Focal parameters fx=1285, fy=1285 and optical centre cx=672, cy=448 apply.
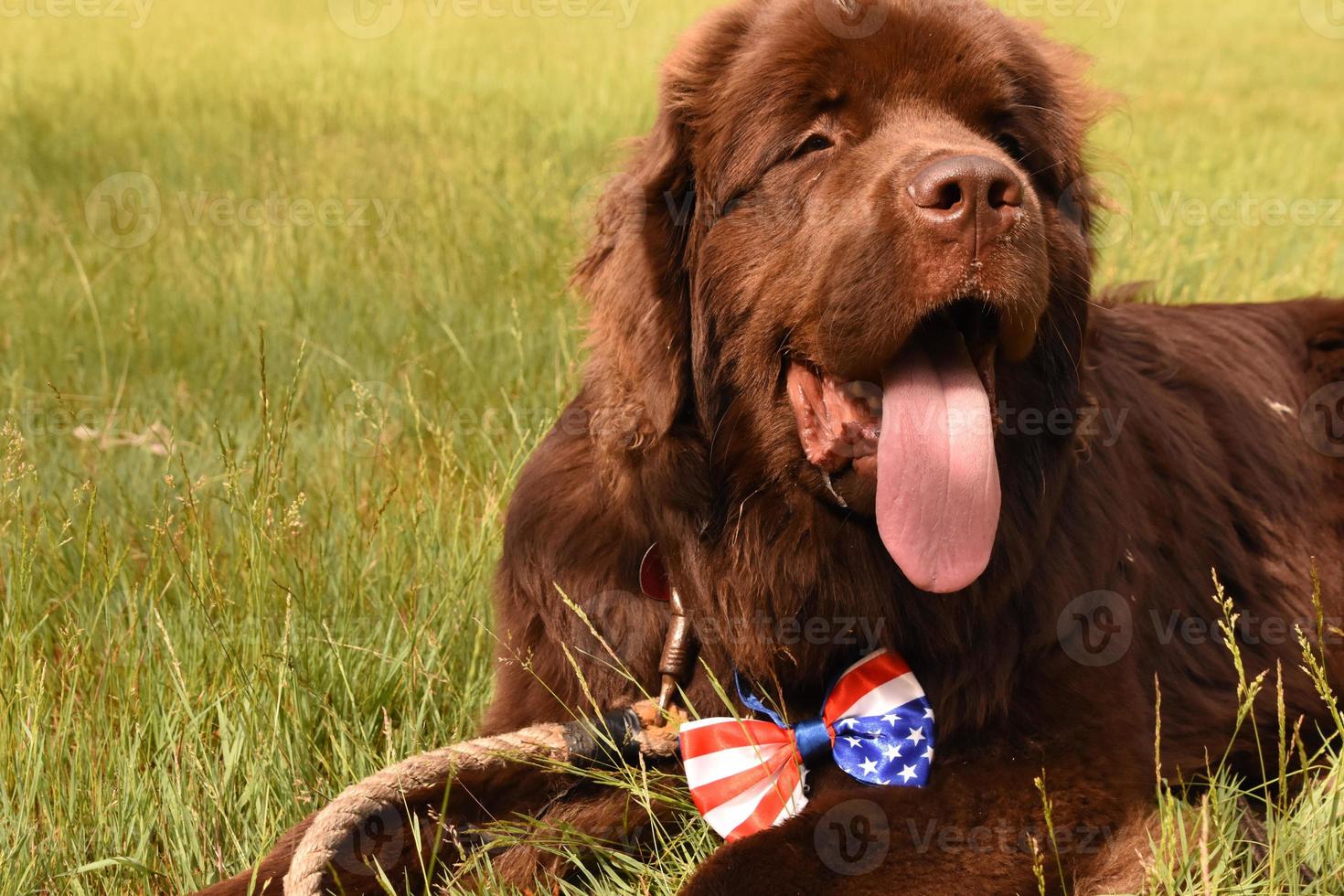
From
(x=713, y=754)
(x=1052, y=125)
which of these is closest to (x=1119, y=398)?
(x=1052, y=125)

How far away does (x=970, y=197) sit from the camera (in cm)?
238

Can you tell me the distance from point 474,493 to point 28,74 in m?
8.45

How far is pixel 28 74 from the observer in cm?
1034

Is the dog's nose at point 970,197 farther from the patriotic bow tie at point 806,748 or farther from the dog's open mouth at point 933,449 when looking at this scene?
the patriotic bow tie at point 806,748

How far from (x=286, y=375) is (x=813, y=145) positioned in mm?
3128

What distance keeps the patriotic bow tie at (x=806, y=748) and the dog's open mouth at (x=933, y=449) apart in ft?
0.80

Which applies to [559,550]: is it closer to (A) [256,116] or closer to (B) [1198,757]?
(B) [1198,757]

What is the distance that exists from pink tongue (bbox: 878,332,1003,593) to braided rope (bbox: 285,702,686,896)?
2.08 ft

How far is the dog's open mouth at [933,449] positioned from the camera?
2529 mm

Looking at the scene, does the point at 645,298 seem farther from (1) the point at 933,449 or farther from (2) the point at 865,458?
(1) the point at 933,449

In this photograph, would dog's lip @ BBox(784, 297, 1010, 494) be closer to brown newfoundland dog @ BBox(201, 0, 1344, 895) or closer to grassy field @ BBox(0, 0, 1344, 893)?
brown newfoundland dog @ BBox(201, 0, 1344, 895)

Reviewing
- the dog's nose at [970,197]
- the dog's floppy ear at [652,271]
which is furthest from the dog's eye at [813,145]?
the dog's nose at [970,197]

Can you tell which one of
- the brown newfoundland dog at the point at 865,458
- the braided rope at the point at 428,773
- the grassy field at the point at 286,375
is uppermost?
the brown newfoundland dog at the point at 865,458

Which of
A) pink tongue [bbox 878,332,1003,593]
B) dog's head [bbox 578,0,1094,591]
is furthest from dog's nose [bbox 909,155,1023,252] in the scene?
pink tongue [bbox 878,332,1003,593]
